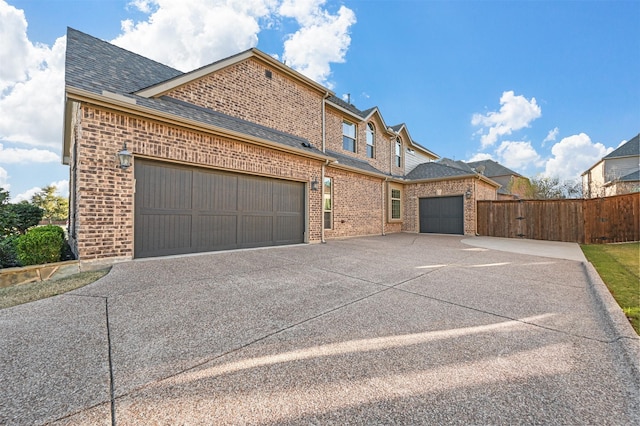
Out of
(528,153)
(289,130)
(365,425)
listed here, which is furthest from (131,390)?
(528,153)

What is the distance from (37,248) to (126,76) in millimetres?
4536

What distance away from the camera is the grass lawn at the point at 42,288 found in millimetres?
3301

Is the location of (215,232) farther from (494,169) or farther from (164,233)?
(494,169)

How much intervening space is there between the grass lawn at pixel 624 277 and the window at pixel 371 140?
31.9 ft

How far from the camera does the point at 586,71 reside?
16.7 meters

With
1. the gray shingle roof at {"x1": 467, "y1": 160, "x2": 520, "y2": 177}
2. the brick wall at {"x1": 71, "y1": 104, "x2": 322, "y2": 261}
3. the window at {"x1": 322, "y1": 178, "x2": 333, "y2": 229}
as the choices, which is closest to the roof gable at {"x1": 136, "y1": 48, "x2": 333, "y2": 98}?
the brick wall at {"x1": 71, "y1": 104, "x2": 322, "y2": 261}

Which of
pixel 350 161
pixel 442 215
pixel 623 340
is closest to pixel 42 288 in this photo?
pixel 623 340

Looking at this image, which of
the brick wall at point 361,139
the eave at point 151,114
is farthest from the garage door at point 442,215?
the eave at point 151,114

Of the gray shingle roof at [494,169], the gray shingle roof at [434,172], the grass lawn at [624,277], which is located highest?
the gray shingle roof at [494,169]

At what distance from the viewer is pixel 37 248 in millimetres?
4613

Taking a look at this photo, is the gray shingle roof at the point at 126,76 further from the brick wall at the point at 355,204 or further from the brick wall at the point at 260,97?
the brick wall at the point at 355,204

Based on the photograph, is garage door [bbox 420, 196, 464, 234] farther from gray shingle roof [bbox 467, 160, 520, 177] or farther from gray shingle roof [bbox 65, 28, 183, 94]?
gray shingle roof [bbox 467, 160, 520, 177]

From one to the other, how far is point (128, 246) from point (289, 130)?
21.3 feet

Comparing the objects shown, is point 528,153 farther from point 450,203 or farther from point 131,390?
point 131,390
